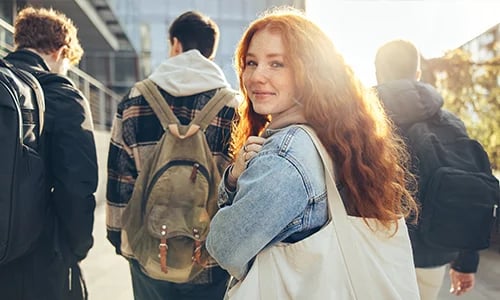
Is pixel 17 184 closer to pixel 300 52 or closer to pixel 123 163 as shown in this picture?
pixel 123 163

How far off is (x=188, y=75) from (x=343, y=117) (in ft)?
4.35

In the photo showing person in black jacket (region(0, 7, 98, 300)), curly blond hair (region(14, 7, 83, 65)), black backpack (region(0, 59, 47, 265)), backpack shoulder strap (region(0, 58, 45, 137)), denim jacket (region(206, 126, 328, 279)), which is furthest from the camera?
curly blond hair (region(14, 7, 83, 65))

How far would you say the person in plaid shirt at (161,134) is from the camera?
2.71 meters

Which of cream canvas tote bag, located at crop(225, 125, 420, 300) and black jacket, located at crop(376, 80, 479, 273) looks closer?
cream canvas tote bag, located at crop(225, 125, 420, 300)

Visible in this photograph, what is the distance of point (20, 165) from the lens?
2.14 meters

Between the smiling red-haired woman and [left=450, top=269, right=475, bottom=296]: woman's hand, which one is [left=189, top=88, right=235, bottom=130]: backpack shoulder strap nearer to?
the smiling red-haired woman

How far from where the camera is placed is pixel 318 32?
1720mm

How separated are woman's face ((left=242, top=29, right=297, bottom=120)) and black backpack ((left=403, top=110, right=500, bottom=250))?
1.37 metres

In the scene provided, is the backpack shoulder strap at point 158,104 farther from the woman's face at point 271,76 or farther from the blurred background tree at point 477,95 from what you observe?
the blurred background tree at point 477,95

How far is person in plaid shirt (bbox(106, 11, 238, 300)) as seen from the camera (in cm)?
271

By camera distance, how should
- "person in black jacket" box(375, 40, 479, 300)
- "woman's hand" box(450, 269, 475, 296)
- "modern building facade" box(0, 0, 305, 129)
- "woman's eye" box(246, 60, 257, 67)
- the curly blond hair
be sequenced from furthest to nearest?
"modern building facade" box(0, 0, 305, 129) → "woman's hand" box(450, 269, 475, 296) → "person in black jacket" box(375, 40, 479, 300) → the curly blond hair → "woman's eye" box(246, 60, 257, 67)

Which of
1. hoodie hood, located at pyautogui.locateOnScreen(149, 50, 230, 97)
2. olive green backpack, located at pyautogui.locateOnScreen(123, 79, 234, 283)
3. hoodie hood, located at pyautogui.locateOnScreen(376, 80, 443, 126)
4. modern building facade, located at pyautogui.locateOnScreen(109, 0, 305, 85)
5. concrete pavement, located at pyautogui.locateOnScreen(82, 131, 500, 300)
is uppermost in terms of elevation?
modern building facade, located at pyautogui.locateOnScreen(109, 0, 305, 85)

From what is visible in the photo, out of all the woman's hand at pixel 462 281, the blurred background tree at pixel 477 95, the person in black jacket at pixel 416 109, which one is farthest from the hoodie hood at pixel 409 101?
the blurred background tree at pixel 477 95

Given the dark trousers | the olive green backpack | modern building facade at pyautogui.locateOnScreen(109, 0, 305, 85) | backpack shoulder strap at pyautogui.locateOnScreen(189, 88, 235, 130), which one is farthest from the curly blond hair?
modern building facade at pyautogui.locateOnScreen(109, 0, 305, 85)
